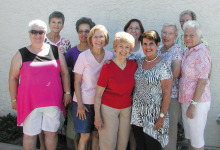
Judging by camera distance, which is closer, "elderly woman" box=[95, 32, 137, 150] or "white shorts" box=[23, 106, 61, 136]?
"elderly woman" box=[95, 32, 137, 150]

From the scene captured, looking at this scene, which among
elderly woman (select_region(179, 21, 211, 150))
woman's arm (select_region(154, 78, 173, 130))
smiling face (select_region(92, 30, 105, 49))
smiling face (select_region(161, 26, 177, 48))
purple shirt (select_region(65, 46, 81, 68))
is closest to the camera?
woman's arm (select_region(154, 78, 173, 130))

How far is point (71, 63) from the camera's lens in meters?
3.14

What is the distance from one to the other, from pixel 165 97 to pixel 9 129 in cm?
343

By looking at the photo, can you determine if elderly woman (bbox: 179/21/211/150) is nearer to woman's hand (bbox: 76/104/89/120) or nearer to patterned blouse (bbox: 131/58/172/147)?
patterned blouse (bbox: 131/58/172/147)

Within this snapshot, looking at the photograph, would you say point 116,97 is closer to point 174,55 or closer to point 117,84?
point 117,84

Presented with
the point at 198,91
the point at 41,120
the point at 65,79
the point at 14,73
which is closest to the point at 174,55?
the point at 198,91

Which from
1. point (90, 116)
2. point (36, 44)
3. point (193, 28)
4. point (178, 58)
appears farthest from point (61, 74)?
point (193, 28)

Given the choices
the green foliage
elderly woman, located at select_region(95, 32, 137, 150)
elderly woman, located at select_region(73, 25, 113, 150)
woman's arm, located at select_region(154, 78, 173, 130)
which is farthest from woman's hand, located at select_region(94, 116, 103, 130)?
the green foliage

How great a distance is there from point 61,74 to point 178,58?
1.68 m

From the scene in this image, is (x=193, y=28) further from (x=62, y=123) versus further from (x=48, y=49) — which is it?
(x=62, y=123)

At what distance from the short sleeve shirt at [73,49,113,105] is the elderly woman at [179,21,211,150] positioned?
3.83 ft

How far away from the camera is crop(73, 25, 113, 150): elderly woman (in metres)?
2.74

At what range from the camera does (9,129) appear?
14.0ft

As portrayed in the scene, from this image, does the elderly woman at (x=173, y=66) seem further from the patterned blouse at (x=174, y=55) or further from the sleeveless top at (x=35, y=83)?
the sleeveless top at (x=35, y=83)
